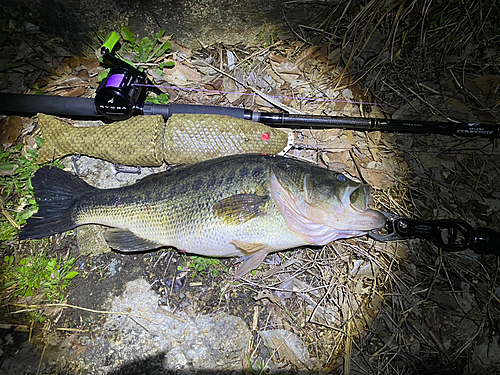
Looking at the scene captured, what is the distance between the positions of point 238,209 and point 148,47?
7.78 feet

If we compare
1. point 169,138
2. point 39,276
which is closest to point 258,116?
point 169,138

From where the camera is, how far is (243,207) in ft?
7.63

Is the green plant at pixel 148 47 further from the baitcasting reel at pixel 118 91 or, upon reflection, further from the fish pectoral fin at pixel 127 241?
the fish pectoral fin at pixel 127 241

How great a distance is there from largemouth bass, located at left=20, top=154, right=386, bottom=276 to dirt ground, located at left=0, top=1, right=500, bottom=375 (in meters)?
0.47

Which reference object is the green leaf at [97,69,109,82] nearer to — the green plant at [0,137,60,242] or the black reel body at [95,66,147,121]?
the black reel body at [95,66,147,121]

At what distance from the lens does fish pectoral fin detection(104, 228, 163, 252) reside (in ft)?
8.35


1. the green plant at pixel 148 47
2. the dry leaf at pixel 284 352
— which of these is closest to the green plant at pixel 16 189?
the green plant at pixel 148 47

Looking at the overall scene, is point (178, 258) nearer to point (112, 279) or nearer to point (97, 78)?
point (112, 279)

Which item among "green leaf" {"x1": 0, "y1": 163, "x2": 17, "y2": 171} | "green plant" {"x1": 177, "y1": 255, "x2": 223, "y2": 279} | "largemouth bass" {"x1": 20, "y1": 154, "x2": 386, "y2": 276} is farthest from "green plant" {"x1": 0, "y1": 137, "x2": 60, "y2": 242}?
"green plant" {"x1": 177, "y1": 255, "x2": 223, "y2": 279}

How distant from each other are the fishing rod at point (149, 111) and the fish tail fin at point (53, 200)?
684 mm

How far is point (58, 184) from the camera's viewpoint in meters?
2.77

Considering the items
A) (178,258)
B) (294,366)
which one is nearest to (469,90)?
(294,366)

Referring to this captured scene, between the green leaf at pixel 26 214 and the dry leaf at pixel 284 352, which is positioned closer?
the dry leaf at pixel 284 352

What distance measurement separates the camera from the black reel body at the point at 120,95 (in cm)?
268
